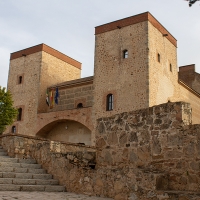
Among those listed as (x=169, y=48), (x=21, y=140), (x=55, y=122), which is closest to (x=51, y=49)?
(x=55, y=122)

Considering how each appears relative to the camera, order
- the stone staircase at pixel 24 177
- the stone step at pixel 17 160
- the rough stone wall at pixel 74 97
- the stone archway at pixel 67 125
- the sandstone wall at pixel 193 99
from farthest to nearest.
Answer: the sandstone wall at pixel 193 99, the rough stone wall at pixel 74 97, the stone archway at pixel 67 125, the stone step at pixel 17 160, the stone staircase at pixel 24 177

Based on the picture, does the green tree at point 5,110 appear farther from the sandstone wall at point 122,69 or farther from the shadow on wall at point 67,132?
the sandstone wall at point 122,69

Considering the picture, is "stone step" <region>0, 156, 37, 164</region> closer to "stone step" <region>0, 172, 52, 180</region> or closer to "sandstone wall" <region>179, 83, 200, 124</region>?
"stone step" <region>0, 172, 52, 180</region>

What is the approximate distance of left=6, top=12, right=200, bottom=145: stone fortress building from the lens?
21641 mm

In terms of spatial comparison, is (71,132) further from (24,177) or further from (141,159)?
(141,159)

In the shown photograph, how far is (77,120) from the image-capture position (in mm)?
23562

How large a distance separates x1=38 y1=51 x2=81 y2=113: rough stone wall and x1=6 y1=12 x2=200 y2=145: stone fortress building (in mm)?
89

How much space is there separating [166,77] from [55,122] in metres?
9.54

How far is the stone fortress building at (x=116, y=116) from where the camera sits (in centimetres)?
625

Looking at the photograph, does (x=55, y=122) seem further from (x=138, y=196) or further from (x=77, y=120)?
(x=138, y=196)

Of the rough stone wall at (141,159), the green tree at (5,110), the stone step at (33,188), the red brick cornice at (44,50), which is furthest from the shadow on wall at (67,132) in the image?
the stone step at (33,188)

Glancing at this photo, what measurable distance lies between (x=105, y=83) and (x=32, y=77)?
8829 mm

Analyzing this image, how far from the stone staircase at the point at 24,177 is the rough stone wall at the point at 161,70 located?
510 inches

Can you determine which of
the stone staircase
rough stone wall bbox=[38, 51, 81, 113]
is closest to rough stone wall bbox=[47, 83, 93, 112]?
rough stone wall bbox=[38, 51, 81, 113]
